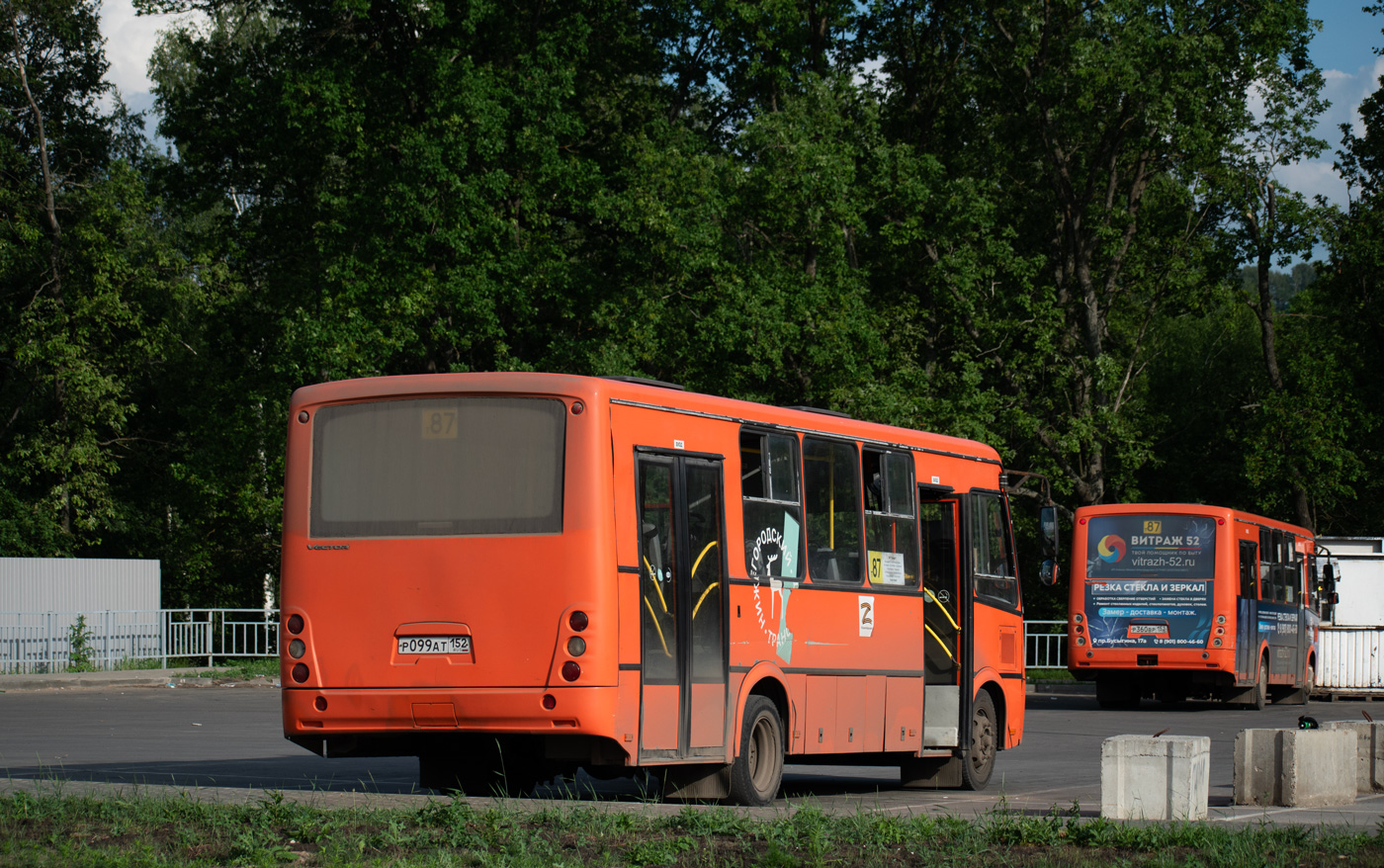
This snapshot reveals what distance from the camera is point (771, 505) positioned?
506 inches

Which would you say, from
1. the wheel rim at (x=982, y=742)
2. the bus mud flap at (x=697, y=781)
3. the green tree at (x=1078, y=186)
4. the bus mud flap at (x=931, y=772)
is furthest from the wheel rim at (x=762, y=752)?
the green tree at (x=1078, y=186)

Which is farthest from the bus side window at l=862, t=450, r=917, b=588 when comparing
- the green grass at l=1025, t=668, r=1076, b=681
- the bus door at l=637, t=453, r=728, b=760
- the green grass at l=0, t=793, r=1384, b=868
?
the green grass at l=1025, t=668, r=1076, b=681

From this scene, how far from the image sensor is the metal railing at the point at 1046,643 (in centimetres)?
3872

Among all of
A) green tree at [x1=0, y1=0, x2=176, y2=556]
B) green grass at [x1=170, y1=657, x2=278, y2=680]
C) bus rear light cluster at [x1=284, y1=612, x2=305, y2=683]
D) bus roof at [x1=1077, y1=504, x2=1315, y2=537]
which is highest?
green tree at [x1=0, y1=0, x2=176, y2=556]

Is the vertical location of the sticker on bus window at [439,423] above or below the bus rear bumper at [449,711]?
above

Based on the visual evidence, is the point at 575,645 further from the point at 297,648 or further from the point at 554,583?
the point at 297,648

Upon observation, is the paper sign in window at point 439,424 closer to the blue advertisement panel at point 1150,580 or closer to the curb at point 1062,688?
the blue advertisement panel at point 1150,580

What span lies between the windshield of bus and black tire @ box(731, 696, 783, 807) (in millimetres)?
2401

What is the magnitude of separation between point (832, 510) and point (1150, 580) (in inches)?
655

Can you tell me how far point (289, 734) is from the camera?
11406 mm

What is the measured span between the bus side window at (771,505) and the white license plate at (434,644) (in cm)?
236

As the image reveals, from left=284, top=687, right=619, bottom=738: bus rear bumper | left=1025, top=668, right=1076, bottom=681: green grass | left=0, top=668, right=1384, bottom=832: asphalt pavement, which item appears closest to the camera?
left=284, top=687, right=619, bottom=738: bus rear bumper

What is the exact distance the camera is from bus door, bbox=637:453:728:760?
1130 cm

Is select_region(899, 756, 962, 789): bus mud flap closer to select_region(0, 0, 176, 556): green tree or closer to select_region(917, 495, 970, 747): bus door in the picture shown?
select_region(917, 495, 970, 747): bus door
